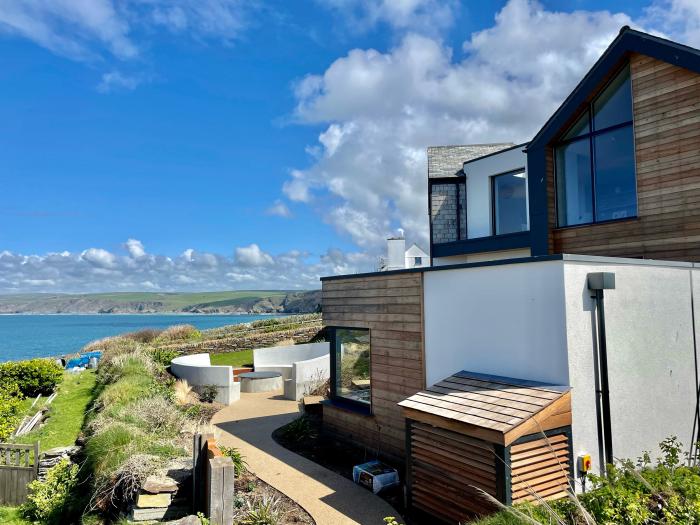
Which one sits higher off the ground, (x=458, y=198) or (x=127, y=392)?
(x=458, y=198)

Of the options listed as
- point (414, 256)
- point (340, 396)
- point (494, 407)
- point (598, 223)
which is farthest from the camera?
point (414, 256)

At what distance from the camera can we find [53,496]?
9.88 meters

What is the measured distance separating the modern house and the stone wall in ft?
9.68

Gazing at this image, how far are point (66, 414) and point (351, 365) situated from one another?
11148 millimetres

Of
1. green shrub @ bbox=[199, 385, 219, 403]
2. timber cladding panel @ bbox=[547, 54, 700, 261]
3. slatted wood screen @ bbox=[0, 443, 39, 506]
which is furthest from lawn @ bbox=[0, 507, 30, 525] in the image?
timber cladding panel @ bbox=[547, 54, 700, 261]

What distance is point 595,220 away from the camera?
10359 mm

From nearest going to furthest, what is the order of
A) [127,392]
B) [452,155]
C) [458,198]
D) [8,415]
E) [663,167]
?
1. [663,167]
2. [127,392]
3. [8,415]
4. [458,198]
5. [452,155]

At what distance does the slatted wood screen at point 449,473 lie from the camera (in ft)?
19.1

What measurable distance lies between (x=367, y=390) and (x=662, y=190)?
703cm

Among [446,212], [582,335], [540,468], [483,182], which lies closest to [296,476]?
[540,468]

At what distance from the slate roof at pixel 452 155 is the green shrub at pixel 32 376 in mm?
16905

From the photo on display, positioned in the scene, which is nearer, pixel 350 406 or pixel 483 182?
pixel 350 406

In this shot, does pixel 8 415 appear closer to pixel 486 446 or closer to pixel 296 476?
pixel 296 476

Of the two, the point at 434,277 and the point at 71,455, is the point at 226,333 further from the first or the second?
the point at 434,277
